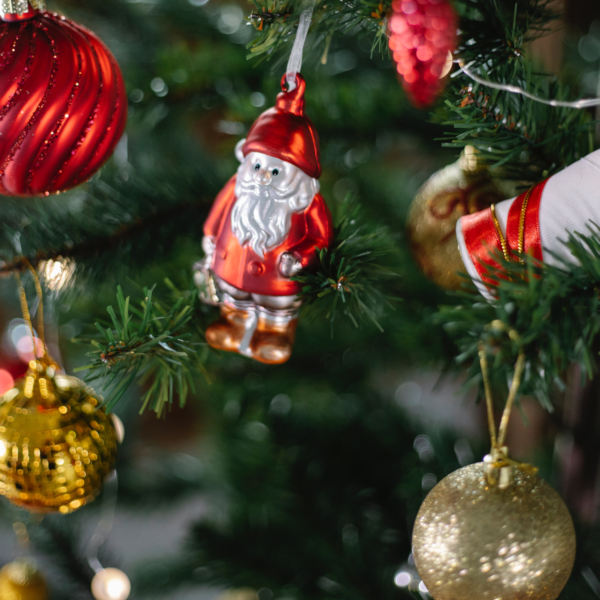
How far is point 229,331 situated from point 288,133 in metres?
0.15

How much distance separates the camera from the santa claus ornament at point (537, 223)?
35cm

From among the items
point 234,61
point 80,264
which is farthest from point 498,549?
point 234,61

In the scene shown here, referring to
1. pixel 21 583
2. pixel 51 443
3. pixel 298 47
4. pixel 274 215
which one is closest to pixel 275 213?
pixel 274 215

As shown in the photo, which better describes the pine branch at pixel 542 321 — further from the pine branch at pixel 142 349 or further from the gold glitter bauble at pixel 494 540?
the pine branch at pixel 142 349

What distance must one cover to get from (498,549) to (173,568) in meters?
0.57

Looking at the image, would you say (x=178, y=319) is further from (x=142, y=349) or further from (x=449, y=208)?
(x=449, y=208)

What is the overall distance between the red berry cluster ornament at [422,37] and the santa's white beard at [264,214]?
0.38 ft

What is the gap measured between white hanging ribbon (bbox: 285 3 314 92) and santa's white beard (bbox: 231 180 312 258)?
0.24 feet

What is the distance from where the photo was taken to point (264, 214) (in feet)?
1.41

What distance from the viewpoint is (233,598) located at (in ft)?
2.84

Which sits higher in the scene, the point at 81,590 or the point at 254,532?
the point at 254,532

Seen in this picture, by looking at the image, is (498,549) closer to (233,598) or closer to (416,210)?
(416,210)

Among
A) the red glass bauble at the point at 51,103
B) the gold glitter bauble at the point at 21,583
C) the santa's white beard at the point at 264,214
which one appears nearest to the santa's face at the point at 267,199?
the santa's white beard at the point at 264,214

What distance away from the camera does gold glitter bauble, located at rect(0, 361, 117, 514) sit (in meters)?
0.46
